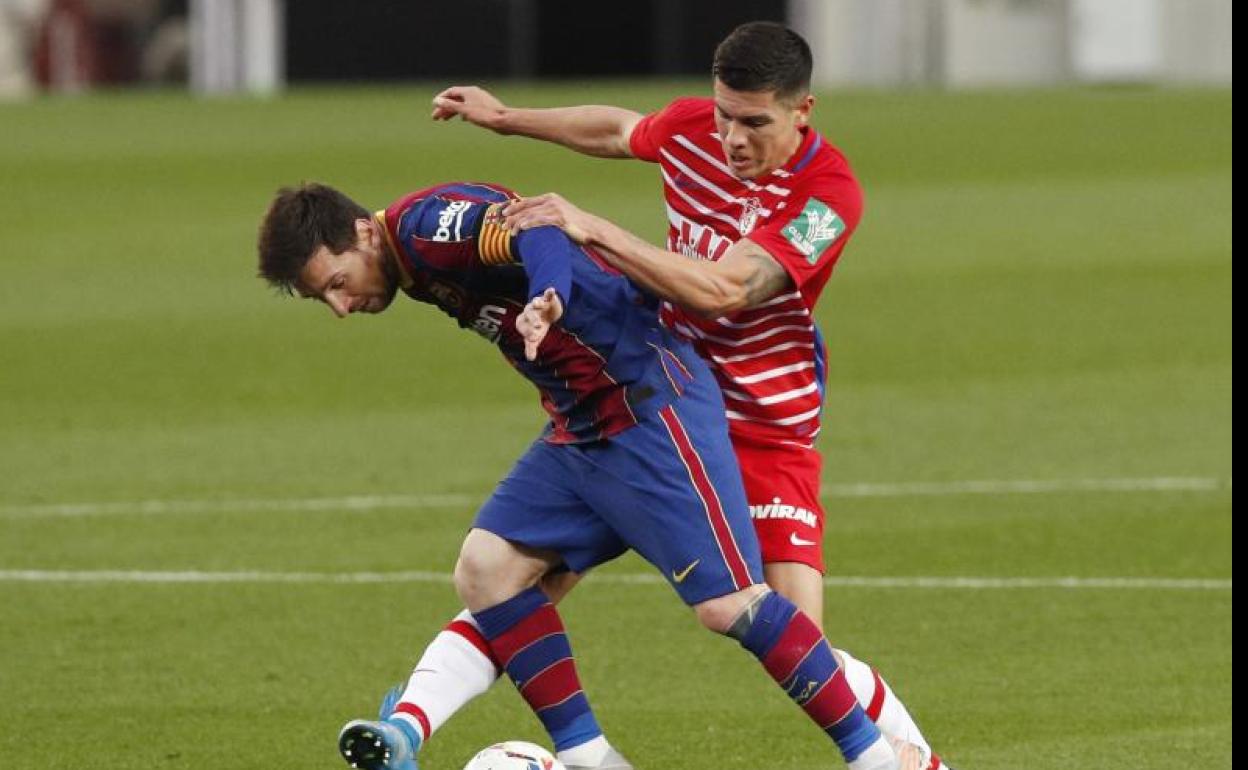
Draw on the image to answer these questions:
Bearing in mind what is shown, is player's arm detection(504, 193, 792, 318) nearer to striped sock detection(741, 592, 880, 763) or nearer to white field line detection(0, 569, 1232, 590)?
striped sock detection(741, 592, 880, 763)

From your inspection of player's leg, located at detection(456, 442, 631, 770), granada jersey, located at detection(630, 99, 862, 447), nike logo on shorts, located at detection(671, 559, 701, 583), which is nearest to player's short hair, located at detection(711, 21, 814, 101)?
granada jersey, located at detection(630, 99, 862, 447)

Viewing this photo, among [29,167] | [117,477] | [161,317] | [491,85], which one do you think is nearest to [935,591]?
[117,477]

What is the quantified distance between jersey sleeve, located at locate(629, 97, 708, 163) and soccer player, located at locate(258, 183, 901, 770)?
565 millimetres

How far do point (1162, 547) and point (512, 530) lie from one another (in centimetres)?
478

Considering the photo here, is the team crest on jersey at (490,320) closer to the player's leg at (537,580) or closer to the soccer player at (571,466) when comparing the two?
the soccer player at (571,466)

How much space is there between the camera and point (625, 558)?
11016mm

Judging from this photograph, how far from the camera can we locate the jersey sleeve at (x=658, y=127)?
732cm

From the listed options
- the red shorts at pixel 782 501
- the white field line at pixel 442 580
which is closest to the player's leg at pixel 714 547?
the red shorts at pixel 782 501

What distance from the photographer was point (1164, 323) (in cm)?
1888

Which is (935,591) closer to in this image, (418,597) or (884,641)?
(884,641)

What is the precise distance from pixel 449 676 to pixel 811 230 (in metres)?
1.54

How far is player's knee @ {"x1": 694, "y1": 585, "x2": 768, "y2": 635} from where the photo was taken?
263 inches

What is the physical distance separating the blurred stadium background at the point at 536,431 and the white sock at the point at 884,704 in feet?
1.62

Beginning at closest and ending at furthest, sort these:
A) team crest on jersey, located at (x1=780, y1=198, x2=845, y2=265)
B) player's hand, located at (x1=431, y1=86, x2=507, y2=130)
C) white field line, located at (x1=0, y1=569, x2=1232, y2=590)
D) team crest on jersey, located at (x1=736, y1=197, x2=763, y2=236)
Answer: team crest on jersey, located at (x1=780, y1=198, x2=845, y2=265) < team crest on jersey, located at (x1=736, y1=197, x2=763, y2=236) < player's hand, located at (x1=431, y1=86, x2=507, y2=130) < white field line, located at (x1=0, y1=569, x2=1232, y2=590)
